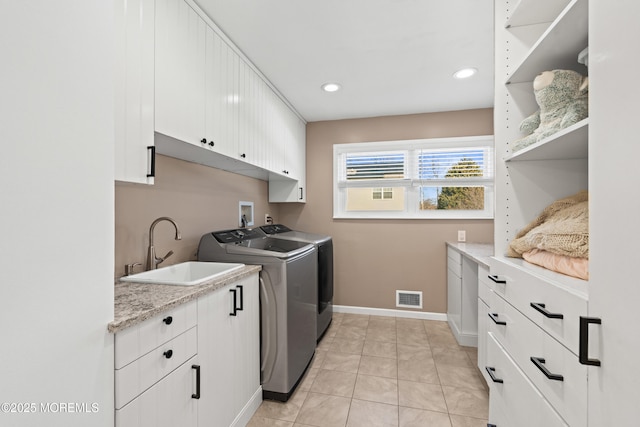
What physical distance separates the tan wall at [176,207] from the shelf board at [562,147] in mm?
1824

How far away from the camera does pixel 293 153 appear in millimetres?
3168

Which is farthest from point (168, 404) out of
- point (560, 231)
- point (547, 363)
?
point (560, 231)

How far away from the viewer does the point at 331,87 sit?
263 cm

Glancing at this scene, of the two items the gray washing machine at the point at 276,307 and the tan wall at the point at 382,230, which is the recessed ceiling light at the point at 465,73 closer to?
the tan wall at the point at 382,230

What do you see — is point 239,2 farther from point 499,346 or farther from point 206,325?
point 499,346

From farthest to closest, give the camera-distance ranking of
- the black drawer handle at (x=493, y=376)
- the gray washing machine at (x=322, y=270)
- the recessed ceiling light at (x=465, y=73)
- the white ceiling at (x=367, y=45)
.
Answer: the gray washing machine at (x=322, y=270) → the recessed ceiling light at (x=465, y=73) → the white ceiling at (x=367, y=45) → the black drawer handle at (x=493, y=376)

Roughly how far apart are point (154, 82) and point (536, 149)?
5.18 ft

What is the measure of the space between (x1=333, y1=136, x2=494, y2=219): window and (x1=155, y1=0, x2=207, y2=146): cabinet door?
A: 217 cm

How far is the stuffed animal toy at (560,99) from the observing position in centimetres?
89

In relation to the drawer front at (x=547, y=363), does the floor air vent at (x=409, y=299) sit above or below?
below

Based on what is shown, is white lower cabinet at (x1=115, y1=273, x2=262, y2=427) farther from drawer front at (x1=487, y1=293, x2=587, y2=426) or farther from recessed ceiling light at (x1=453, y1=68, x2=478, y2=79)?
recessed ceiling light at (x1=453, y1=68, x2=478, y2=79)

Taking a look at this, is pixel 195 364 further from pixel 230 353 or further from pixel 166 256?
pixel 166 256

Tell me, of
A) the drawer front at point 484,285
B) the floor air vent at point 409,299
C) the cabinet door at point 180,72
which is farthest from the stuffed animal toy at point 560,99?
the floor air vent at point 409,299

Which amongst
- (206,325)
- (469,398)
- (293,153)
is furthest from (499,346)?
(293,153)
